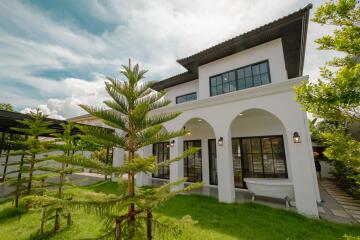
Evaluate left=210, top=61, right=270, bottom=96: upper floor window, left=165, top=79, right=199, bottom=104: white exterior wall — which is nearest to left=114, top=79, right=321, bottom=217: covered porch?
left=210, top=61, right=270, bottom=96: upper floor window

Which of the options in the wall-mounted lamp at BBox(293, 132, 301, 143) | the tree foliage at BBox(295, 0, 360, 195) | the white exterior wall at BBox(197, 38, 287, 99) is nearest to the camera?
the tree foliage at BBox(295, 0, 360, 195)

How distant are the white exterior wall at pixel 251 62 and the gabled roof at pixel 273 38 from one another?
0.66 ft

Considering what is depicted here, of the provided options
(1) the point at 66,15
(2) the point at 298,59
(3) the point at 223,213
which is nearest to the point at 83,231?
(3) the point at 223,213

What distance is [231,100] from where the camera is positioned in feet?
20.3

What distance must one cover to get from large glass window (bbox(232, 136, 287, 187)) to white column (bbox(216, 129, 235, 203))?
7.48 ft

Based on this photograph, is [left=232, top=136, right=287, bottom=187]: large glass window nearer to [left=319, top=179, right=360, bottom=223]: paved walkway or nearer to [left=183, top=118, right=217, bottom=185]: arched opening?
[left=183, top=118, right=217, bottom=185]: arched opening

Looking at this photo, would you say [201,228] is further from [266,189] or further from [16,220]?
[16,220]

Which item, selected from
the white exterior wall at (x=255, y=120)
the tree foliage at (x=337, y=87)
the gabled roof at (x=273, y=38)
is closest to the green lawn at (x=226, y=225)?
the white exterior wall at (x=255, y=120)

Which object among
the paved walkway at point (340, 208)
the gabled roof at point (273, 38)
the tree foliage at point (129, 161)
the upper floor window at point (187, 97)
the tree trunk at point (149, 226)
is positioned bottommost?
the paved walkway at point (340, 208)

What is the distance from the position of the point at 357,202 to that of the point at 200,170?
6.00 m

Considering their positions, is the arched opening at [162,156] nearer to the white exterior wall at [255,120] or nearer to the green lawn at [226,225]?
the white exterior wall at [255,120]

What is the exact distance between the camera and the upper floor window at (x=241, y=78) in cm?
714

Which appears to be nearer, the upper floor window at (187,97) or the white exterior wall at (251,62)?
the white exterior wall at (251,62)

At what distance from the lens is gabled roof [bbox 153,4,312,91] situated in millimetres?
6078
